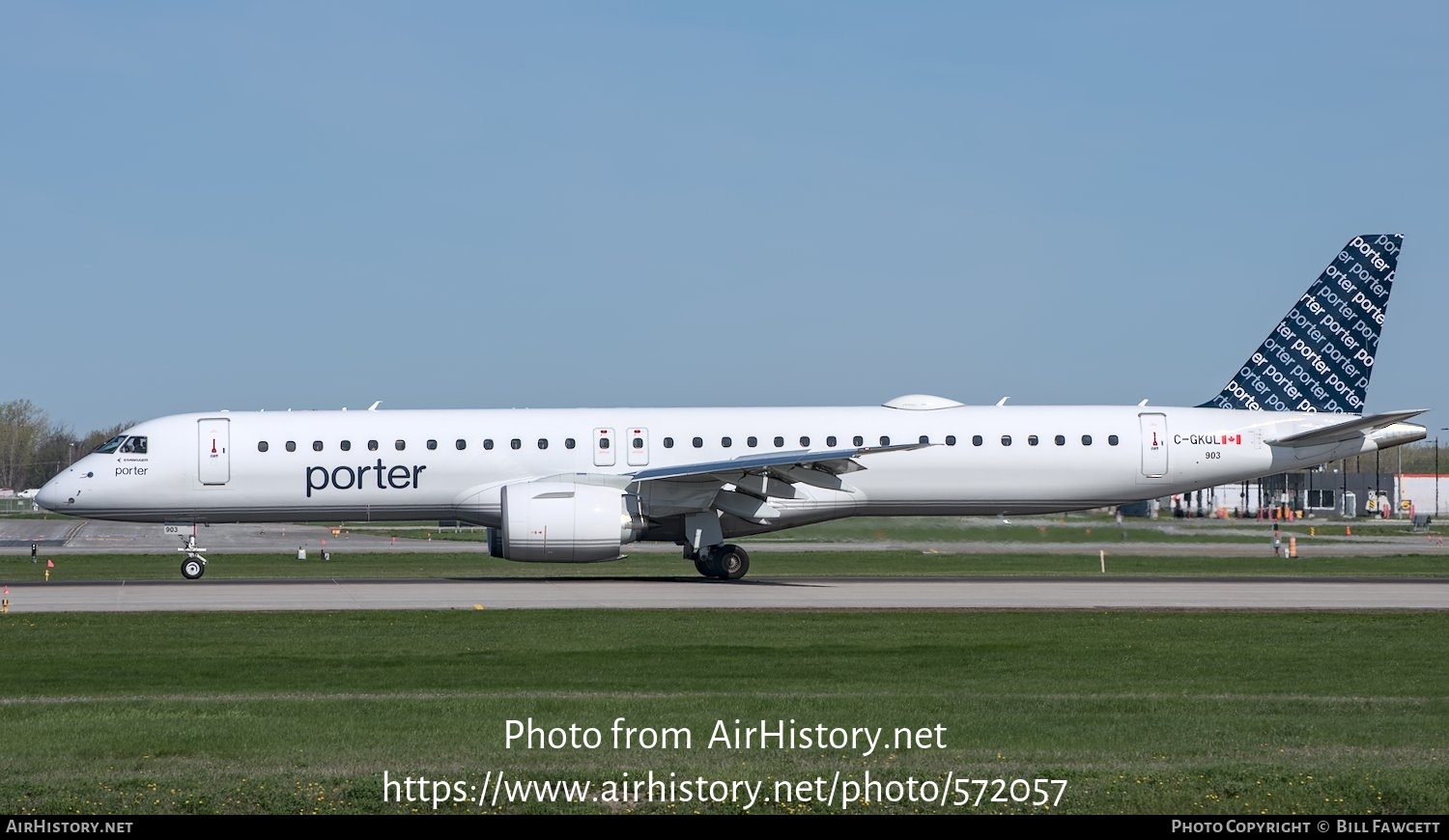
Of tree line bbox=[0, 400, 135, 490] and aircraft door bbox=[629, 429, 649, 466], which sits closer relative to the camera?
aircraft door bbox=[629, 429, 649, 466]

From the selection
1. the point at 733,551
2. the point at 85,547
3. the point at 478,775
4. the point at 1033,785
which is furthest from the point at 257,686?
the point at 85,547

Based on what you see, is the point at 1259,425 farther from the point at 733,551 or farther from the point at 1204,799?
the point at 1204,799

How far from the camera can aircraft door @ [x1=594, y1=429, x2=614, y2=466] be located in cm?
3170

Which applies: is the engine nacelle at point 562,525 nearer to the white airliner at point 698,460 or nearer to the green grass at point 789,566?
the white airliner at point 698,460

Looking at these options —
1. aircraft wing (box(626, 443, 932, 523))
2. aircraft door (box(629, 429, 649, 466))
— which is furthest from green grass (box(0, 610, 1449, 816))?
aircraft door (box(629, 429, 649, 466))

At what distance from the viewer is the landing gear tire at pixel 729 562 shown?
31.0 metres

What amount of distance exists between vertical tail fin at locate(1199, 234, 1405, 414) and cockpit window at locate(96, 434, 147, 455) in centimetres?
2269

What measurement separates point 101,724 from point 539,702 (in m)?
3.68

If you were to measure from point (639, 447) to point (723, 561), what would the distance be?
2.95m

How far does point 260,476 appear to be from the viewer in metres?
31.7

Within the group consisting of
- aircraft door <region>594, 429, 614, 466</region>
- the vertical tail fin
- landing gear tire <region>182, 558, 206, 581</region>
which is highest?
the vertical tail fin

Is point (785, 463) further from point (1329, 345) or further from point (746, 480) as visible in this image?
point (1329, 345)

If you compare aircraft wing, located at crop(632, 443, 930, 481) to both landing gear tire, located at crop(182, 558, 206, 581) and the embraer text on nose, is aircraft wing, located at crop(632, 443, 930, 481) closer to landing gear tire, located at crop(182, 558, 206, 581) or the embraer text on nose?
the embraer text on nose

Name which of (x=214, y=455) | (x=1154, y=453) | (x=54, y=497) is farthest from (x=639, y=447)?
(x=54, y=497)
